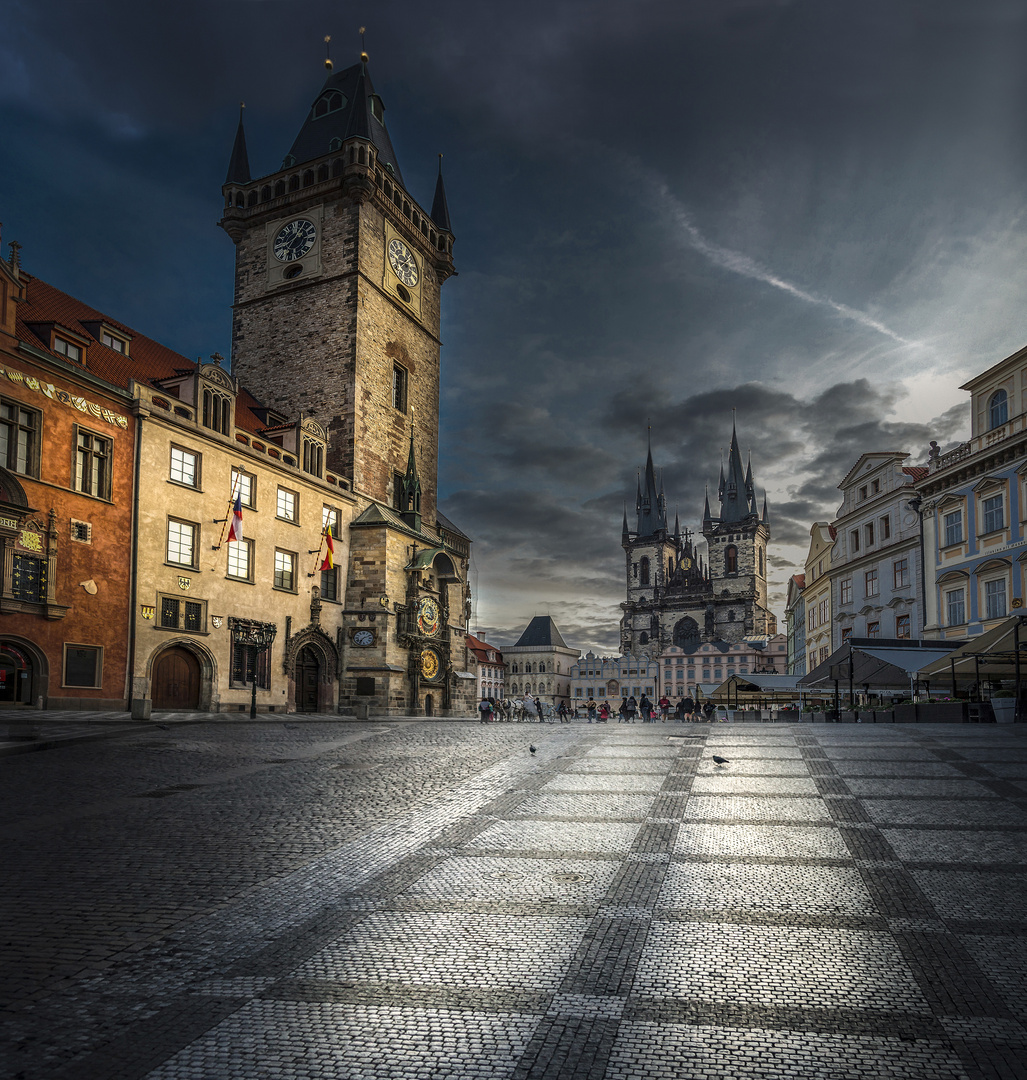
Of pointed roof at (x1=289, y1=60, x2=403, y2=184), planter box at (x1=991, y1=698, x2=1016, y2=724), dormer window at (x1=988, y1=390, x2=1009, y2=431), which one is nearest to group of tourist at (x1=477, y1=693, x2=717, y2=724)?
planter box at (x1=991, y1=698, x2=1016, y2=724)

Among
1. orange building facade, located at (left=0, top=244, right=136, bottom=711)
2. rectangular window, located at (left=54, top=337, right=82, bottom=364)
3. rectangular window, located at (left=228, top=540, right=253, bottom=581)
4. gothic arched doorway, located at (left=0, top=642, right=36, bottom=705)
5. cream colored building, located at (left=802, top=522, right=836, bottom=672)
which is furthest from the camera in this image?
cream colored building, located at (left=802, top=522, right=836, bottom=672)

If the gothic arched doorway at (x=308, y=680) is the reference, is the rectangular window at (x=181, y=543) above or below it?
above

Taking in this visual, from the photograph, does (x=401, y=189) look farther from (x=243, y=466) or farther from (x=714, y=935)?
(x=714, y=935)

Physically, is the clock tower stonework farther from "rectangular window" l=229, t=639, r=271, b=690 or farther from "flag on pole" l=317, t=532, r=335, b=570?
"rectangular window" l=229, t=639, r=271, b=690

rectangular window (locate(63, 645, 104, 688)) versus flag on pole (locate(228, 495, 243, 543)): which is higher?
flag on pole (locate(228, 495, 243, 543))

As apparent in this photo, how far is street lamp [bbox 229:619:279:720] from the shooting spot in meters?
29.6

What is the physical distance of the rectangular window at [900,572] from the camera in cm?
4000

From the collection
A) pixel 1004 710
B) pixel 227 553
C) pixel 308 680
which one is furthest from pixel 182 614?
pixel 1004 710

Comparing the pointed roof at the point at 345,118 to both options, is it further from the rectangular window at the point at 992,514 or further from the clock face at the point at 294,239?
the rectangular window at the point at 992,514

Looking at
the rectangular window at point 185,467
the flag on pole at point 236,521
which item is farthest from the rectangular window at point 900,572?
the rectangular window at point 185,467

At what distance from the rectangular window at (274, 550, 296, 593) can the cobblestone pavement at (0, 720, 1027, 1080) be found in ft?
74.1

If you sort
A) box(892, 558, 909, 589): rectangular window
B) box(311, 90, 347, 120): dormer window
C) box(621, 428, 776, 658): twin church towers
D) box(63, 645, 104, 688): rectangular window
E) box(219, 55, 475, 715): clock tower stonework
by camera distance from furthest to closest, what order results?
1. box(621, 428, 776, 658): twin church towers
2. box(311, 90, 347, 120): dormer window
3. box(892, 558, 909, 589): rectangular window
4. box(219, 55, 475, 715): clock tower stonework
5. box(63, 645, 104, 688): rectangular window

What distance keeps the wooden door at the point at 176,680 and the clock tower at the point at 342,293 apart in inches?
498

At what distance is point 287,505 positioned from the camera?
34969 mm
